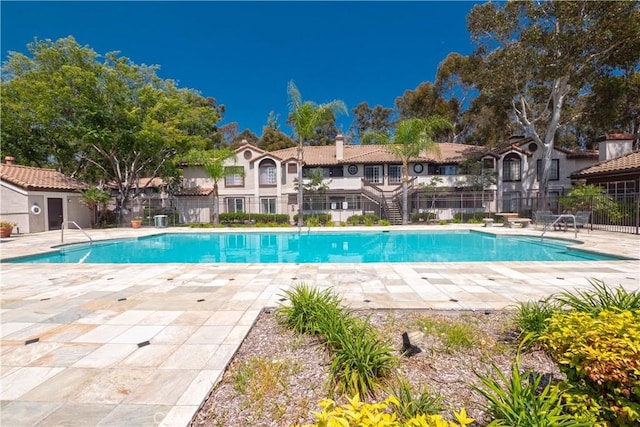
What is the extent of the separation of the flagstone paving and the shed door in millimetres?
14365

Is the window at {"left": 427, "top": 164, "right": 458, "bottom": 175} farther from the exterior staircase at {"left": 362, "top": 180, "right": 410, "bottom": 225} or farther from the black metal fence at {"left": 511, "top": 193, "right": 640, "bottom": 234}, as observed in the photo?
the black metal fence at {"left": 511, "top": 193, "right": 640, "bottom": 234}

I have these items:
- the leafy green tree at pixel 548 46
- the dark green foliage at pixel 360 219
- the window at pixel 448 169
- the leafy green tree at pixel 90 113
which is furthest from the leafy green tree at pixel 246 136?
the leafy green tree at pixel 548 46

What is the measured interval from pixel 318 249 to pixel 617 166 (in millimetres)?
18351

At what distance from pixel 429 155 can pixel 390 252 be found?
1611 centimetres

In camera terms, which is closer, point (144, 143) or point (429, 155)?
point (144, 143)

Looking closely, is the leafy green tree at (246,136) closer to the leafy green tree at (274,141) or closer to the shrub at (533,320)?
the leafy green tree at (274,141)

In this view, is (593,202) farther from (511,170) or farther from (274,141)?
(274,141)

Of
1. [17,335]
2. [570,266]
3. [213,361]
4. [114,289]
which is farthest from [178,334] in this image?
[570,266]

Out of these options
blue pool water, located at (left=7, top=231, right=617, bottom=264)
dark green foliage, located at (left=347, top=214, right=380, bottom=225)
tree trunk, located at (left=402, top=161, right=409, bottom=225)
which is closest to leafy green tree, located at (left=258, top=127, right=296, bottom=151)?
dark green foliage, located at (left=347, top=214, right=380, bottom=225)

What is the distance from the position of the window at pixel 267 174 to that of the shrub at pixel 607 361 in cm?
2450

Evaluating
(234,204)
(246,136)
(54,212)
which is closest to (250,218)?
(234,204)

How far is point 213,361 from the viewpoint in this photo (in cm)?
337

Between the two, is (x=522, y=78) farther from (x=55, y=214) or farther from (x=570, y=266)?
(x=55, y=214)

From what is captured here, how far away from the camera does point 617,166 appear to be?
17.6 m
